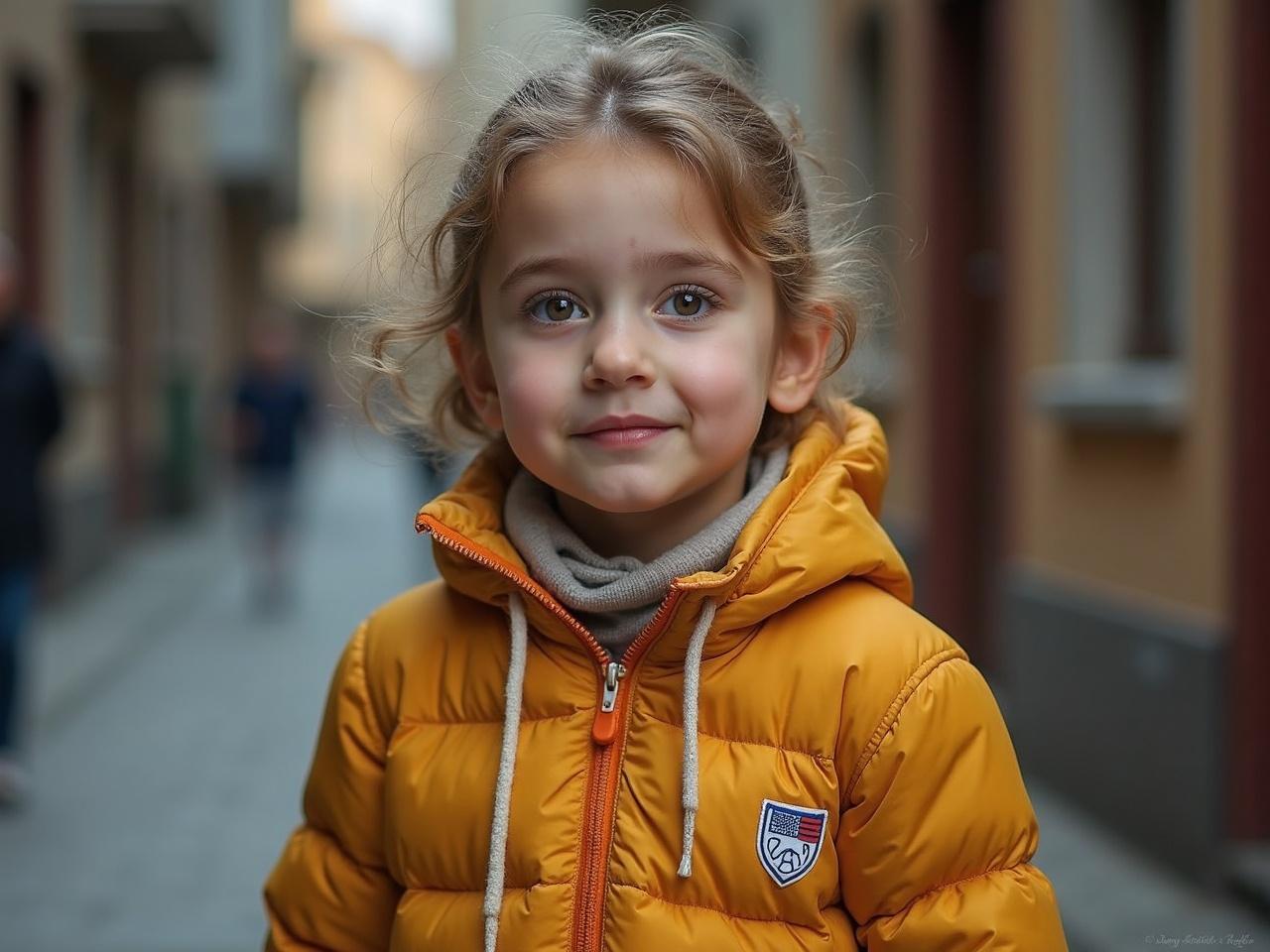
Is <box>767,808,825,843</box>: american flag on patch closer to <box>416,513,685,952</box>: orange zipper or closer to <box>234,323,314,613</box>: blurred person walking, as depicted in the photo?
<box>416,513,685,952</box>: orange zipper

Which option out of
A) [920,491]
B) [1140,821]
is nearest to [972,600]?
[920,491]

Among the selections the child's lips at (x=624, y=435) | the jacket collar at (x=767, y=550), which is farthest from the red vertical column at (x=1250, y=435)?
the child's lips at (x=624, y=435)

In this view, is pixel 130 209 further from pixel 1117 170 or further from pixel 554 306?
pixel 554 306

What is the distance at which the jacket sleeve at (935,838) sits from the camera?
1743 mm

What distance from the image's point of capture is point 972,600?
794 centimetres

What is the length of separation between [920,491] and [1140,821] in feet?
10.7

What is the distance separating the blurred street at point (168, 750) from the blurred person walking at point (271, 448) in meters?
0.38

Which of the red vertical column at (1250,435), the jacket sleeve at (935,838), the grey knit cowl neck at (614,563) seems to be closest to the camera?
the jacket sleeve at (935,838)

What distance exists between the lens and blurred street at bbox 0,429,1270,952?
4566 millimetres

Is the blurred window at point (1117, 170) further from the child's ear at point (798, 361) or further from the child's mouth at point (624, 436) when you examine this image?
the child's mouth at point (624, 436)

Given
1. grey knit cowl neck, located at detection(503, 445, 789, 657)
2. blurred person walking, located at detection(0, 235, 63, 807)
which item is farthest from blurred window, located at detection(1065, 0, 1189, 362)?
grey knit cowl neck, located at detection(503, 445, 789, 657)

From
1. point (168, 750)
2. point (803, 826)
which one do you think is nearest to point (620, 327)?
point (803, 826)

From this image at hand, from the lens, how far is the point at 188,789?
622 cm

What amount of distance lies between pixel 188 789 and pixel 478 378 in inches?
181
